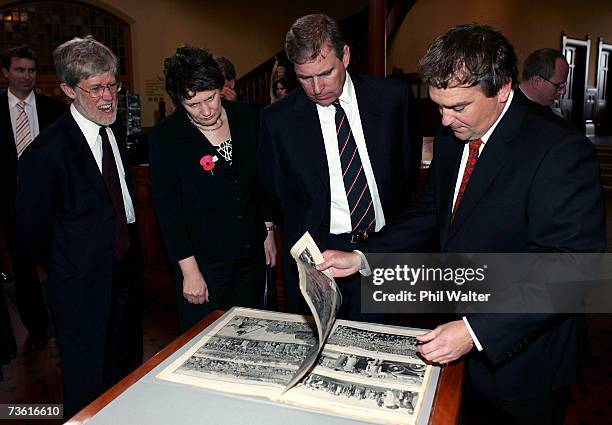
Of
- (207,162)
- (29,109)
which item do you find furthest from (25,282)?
(207,162)

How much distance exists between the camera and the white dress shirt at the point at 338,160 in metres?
2.08

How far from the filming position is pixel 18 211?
2107 mm

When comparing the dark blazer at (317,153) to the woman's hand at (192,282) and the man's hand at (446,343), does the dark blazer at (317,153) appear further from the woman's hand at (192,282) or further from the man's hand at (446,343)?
the man's hand at (446,343)

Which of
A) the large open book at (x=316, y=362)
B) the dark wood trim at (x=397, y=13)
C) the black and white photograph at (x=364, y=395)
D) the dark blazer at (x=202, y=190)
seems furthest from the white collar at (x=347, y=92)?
the dark wood trim at (x=397, y=13)

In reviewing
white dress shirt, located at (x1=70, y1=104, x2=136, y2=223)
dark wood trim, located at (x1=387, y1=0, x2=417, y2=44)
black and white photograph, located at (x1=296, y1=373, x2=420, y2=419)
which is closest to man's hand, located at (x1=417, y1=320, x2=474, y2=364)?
black and white photograph, located at (x1=296, y1=373, x2=420, y2=419)

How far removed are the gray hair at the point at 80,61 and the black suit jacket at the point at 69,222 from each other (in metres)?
0.16

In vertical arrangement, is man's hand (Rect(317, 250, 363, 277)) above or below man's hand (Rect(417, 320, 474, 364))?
above

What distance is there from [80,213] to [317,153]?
→ 96 centimetres

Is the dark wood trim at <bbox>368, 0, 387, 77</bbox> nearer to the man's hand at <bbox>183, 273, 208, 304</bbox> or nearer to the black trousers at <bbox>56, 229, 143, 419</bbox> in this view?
the black trousers at <bbox>56, 229, 143, 419</bbox>

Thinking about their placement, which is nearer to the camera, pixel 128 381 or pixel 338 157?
pixel 128 381

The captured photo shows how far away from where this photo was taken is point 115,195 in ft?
7.33

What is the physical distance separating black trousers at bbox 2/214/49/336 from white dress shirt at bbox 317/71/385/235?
2.46 metres

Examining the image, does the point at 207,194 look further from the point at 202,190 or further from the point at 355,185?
the point at 355,185

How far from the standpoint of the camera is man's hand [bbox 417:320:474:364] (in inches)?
50.8
